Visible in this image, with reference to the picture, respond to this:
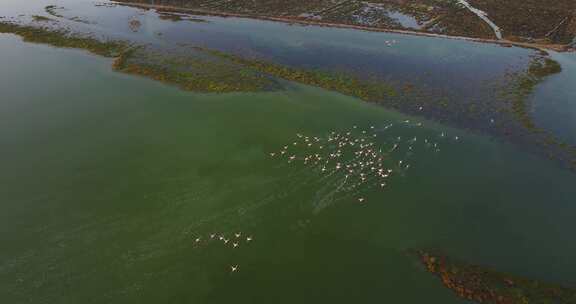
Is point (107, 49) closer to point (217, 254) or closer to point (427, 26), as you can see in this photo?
point (217, 254)

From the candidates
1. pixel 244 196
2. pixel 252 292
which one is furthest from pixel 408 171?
pixel 252 292

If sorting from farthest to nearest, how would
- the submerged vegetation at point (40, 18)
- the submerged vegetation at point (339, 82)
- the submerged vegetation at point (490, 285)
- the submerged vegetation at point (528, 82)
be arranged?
1. the submerged vegetation at point (40, 18)
2. the submerged vegetation at point (528, 82)
3. the submerged vegetation at point (339, 82)
4. the submerged vegetation at point (490, 285)

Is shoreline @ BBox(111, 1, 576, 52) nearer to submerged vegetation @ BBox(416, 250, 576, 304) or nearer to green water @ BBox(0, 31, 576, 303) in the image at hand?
green water @ BBox(0, 31, 576, 303)

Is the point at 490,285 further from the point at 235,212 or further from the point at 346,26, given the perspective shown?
the point at 346,26

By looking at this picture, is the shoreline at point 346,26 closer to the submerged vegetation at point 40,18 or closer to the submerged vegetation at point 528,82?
the submerged vegetation at point 528,82

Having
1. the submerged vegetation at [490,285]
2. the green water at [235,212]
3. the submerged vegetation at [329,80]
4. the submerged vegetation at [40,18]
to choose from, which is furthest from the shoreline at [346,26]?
the submerged vegetation at [490,285]

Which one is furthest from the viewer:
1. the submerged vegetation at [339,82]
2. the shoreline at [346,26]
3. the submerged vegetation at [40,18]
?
the submerged vegetation at [40,18]
